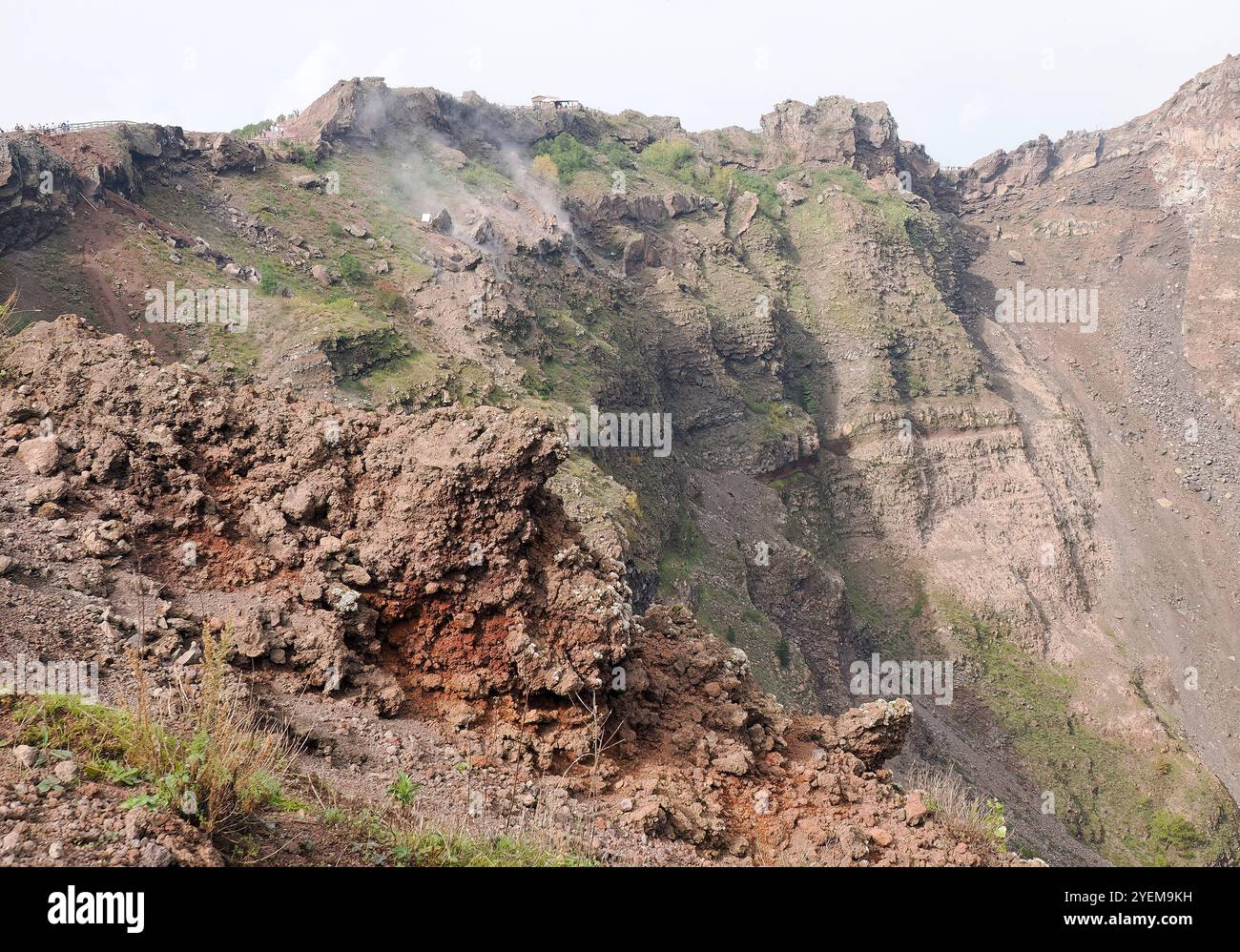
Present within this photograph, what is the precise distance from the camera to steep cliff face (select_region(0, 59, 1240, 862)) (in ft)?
24.4

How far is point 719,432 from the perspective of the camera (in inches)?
1855

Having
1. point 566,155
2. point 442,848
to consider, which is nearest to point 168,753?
point 442,848

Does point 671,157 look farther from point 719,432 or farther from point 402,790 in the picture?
point 402,790

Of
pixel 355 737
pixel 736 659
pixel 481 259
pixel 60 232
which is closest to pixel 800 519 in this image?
pixel 481 259

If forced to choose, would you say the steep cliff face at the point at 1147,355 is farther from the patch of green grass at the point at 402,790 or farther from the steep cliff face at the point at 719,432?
the patch of green grass at the point at 402,790

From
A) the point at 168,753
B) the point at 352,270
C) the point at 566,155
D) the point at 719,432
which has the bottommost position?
the point at 168,753

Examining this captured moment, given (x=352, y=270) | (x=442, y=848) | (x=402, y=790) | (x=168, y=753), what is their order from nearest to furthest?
(x=168, y=753) < (x=442, y=848) < (x=402, y=790) < (x=352, y=270)

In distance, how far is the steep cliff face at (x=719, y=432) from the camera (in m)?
7.44

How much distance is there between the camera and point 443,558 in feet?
24.2

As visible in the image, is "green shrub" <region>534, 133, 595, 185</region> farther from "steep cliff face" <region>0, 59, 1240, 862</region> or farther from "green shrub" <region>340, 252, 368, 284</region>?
"green shrub" <region>340, 252, 368, 284</region>

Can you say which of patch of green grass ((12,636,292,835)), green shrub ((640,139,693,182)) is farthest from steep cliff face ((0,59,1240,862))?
patch of green grass ((12,636,292,835))

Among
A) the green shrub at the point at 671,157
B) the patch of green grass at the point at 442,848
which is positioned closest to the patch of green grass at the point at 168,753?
the patch of green grass at the point at 442,848

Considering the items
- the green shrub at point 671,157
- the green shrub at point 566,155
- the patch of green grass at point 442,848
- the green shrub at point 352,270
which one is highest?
the green shrub at point 671,157

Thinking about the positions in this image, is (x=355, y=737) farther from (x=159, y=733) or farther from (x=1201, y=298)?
(x=1201, y=298)
